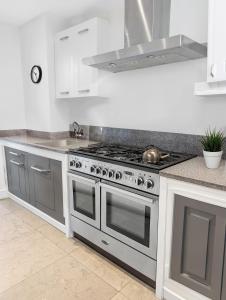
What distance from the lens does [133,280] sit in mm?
1789

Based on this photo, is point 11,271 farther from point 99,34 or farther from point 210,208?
point 99,34

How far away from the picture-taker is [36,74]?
124 inches

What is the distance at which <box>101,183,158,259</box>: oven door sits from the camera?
1.59 meters

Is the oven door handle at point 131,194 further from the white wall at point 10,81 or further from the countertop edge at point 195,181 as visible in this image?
the white wall at point 10,81

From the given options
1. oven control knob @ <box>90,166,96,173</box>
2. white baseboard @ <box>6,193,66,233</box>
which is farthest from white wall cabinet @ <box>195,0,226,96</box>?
white baseboard @ <box>6,193,66,233</box>

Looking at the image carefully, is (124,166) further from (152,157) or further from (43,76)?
(43,76)

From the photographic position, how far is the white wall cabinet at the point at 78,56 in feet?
7.82

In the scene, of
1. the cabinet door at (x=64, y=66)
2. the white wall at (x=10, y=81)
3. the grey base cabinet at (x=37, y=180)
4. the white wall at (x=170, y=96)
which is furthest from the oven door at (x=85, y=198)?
the white wall at (x=10, y=81)

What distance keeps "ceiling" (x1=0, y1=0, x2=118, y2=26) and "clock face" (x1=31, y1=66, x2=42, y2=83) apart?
2.12 ft

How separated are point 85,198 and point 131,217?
0.56 metres

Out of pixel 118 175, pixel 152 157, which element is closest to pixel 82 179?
pixel 118 175

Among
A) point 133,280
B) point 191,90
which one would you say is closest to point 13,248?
point 133,280

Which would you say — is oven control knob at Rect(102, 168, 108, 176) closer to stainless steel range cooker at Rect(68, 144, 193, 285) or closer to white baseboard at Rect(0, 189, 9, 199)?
stainless steel range cooker at Rect(68, 144, 193, 285)

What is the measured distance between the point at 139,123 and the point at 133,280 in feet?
4.82
